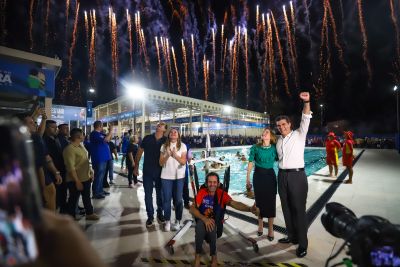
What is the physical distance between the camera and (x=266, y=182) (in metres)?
4.20

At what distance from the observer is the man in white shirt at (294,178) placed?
3.60m

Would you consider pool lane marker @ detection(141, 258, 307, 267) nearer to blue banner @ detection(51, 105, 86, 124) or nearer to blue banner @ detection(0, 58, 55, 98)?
blue banner @ detection(0, 58, 55, 98)

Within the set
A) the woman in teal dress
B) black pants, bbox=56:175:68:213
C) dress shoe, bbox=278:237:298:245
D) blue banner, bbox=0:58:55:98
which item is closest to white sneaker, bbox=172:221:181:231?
the woman in teal dress

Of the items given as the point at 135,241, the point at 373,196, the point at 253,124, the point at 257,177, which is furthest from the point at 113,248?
the point at 253,124

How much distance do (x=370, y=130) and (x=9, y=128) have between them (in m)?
70.5

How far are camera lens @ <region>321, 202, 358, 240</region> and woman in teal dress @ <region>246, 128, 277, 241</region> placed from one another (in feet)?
7.58

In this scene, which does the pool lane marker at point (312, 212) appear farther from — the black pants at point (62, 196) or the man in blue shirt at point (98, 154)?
the black pants at point (62, 196)

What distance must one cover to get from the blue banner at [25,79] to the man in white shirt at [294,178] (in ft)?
34.2

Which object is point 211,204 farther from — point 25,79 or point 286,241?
point 25,79

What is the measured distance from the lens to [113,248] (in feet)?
12.4

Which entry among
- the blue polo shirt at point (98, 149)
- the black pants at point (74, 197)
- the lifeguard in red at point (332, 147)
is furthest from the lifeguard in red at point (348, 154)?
the black pants at point (74, 197)

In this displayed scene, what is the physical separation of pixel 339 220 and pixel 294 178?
2.06m

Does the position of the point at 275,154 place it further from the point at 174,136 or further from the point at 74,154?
the point at 74,154

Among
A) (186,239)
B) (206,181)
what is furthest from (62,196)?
(206,181)
